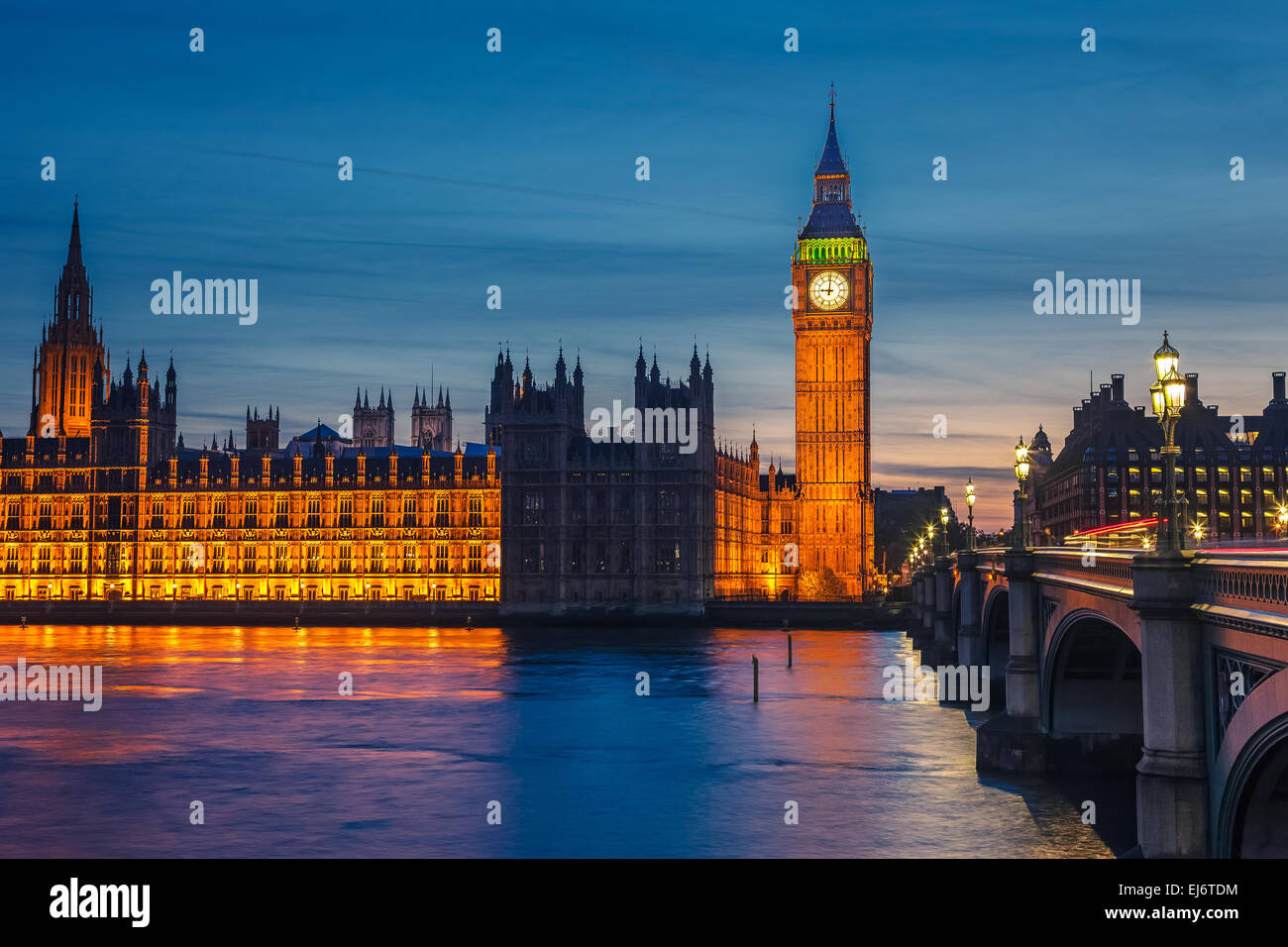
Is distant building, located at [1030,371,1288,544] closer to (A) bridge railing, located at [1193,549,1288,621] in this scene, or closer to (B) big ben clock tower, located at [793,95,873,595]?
(B) big ben clock tower, located at [793,95,873,595]

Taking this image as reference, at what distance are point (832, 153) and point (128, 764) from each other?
146m

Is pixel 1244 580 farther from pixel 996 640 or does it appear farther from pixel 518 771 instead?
pixel 996 640

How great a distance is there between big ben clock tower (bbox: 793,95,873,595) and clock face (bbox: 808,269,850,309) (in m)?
0.12

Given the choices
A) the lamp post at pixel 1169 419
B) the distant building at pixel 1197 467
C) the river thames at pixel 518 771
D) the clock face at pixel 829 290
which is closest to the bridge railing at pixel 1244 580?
the lamp post at pixel 1169 419

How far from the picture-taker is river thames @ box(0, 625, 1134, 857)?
1310 inches

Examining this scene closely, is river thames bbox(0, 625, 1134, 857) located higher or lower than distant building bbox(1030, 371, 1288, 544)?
lower

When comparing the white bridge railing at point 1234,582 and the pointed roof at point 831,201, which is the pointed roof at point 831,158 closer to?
the pointed roof at point 831,201

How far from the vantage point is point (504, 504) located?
5497 inches

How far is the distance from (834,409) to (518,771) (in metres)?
120

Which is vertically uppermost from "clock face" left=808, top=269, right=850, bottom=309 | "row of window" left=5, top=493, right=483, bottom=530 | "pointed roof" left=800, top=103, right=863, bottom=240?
"pointed roof" left=800, top=103, right=863, bottom=240

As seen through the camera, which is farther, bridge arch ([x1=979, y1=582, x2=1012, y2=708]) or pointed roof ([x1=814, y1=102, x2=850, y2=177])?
pointed roof ([x1=814, y1=102, x2=850, y2=177])

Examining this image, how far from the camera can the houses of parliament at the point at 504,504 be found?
5408 inches

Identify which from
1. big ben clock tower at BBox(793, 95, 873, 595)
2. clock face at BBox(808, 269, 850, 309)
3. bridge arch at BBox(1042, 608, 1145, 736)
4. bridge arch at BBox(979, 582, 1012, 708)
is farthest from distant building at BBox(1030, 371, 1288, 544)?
bridge arch at BBox(1042, 608, 1145, 736)
